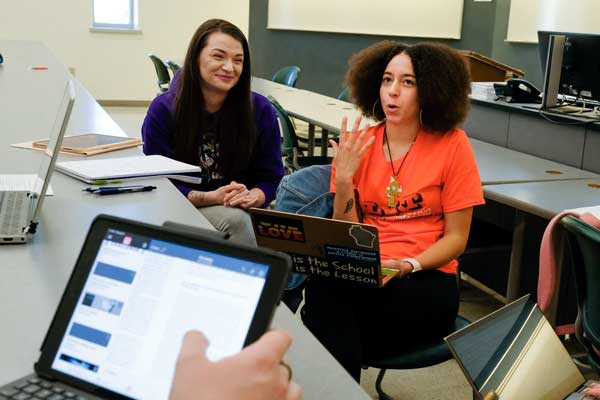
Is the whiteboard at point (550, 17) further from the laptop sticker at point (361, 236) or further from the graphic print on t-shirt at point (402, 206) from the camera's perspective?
the laptop sticker at point (361, 236)

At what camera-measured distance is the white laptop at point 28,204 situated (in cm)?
A: 154

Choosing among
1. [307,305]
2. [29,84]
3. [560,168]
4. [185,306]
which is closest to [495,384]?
[307,305]

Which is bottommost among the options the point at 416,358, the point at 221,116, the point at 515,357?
the point at 416,358

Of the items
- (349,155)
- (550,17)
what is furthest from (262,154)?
(550,17)

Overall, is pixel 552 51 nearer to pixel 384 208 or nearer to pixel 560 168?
pixel 560 168

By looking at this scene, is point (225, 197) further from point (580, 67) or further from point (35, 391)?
point (580, 67)

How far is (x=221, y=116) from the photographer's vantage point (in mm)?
2625

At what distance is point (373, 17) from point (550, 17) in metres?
2.20

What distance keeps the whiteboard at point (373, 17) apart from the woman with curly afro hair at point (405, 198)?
6692 mm

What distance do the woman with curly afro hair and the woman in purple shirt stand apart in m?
0.46

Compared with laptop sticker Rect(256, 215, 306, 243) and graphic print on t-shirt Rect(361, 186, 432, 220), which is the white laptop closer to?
laptop sticker Rect(256, 215, 306, 243)

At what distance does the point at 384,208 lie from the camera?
223cm

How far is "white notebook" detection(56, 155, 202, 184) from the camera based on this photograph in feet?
6.75

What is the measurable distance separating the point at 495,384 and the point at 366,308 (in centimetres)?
54
